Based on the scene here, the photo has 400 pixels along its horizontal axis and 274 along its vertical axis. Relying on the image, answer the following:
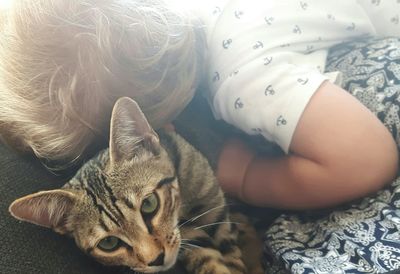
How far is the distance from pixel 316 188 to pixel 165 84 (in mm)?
364

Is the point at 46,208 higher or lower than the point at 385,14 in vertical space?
lower

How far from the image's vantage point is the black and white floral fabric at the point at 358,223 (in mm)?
806

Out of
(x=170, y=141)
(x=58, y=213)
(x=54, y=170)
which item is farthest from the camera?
(x=170, y=141)

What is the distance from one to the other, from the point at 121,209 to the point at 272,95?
365mm

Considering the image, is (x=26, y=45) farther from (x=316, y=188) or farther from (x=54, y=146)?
(x=316, y=188)

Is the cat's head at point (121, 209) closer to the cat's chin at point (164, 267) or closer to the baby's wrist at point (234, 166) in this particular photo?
the cat's chin at point (164, 267)

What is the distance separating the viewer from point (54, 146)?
35.5 inches

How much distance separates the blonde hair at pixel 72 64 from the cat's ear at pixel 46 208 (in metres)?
0.13

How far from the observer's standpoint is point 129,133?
2.75 ft

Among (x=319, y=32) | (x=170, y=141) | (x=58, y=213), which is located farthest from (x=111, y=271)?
(x=319, y=32)

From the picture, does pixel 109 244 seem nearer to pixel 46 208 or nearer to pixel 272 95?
pixel 46 208

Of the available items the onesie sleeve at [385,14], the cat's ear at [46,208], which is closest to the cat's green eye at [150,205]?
the cat's ear at [46,208]

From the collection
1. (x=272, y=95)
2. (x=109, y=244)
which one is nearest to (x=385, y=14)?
(x=272, y=95)

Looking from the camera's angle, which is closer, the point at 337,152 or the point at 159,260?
the point at 159,260
